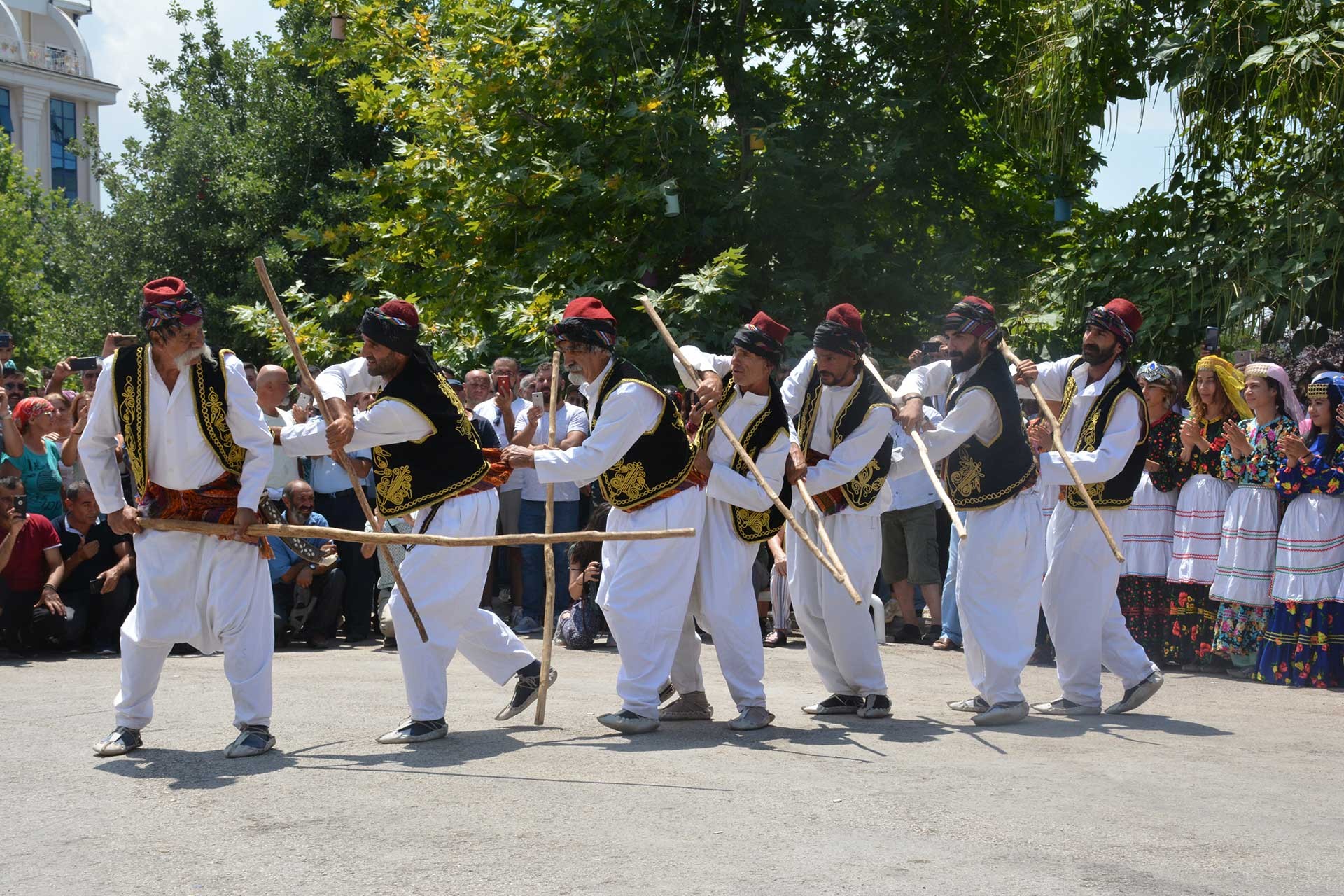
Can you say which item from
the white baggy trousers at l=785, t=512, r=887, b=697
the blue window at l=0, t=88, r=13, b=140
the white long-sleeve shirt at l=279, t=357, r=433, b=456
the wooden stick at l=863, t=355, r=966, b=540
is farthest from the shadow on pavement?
the blue window at l=0, t=88, r=13, b=140

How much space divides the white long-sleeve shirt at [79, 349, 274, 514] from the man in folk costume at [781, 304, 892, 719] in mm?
2606

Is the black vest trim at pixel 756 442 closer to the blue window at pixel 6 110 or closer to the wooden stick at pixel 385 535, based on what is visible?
the wooden stick at pixel 385 535

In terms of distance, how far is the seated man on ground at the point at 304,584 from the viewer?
1082 centimetres

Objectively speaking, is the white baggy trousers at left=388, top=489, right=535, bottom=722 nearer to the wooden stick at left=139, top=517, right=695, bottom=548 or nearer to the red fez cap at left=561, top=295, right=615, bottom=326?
the wooden stick at left=139, top=517, right=695, bottom=548

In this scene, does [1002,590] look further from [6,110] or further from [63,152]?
[6,110]

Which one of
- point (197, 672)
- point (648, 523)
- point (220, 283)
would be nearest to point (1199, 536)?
point (648, 523)

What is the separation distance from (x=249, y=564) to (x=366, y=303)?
999cm

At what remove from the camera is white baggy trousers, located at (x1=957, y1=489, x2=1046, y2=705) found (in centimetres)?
742

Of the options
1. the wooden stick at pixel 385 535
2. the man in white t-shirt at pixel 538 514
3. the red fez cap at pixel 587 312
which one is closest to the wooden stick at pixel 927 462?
the wooden stick at pixel 385 535

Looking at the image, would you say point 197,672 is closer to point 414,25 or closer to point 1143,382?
point 1143,382

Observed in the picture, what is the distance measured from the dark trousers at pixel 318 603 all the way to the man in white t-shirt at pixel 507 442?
1.44 m

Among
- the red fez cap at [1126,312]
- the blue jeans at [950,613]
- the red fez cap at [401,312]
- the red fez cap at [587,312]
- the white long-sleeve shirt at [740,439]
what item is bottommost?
the blue jeans at [950,613]

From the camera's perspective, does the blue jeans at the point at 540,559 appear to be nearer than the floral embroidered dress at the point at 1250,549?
No

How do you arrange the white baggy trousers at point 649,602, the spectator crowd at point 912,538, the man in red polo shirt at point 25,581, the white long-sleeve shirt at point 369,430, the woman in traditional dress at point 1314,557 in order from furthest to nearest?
1. the man in red polo shirt at point 25,581
2. the spectator crowd at point 912,538
3. the woman in traditional dress at point 1314,557
4. the white baggy trousers at point 649,602
5. the white long-sleeve shirt at point 369,430
